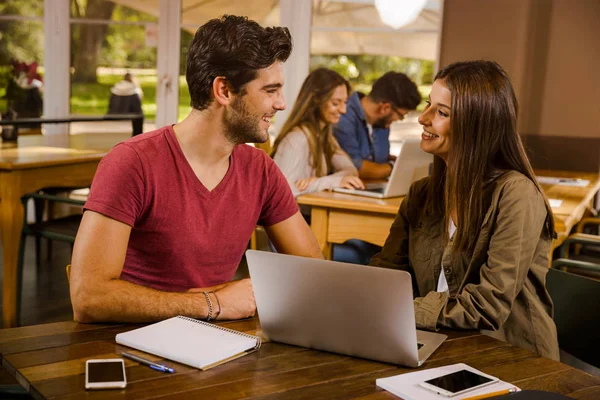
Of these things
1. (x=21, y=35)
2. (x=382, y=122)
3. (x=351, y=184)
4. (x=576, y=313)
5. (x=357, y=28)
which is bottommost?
(x=576, y=313)

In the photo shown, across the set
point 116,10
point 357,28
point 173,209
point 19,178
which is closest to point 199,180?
point 173,209

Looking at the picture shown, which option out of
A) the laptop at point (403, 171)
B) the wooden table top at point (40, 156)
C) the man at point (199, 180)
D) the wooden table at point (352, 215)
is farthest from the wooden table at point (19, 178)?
the man at point (199, 180)

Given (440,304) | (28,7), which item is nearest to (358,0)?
(28,7)

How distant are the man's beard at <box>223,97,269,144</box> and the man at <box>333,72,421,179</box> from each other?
2469 mm

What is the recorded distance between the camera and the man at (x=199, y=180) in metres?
1.82

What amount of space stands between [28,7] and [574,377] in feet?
18.6

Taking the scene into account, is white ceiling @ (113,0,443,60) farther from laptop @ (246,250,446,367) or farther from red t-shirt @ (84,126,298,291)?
laptop @ (246,250,446,367)

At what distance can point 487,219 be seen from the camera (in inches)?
74.7

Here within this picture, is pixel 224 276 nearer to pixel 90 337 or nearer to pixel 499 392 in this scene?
pixel 90 337

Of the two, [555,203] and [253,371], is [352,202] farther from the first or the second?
[253,371]

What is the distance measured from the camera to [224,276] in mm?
2059

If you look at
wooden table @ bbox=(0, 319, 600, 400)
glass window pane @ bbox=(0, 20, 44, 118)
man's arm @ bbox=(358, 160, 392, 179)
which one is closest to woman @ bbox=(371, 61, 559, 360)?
wooden table @ bbox=(0, 319, 600, 400)

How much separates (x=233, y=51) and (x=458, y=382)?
101 cm

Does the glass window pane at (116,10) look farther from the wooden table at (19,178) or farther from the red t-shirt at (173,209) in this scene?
the red t-shirt at (173,209)
